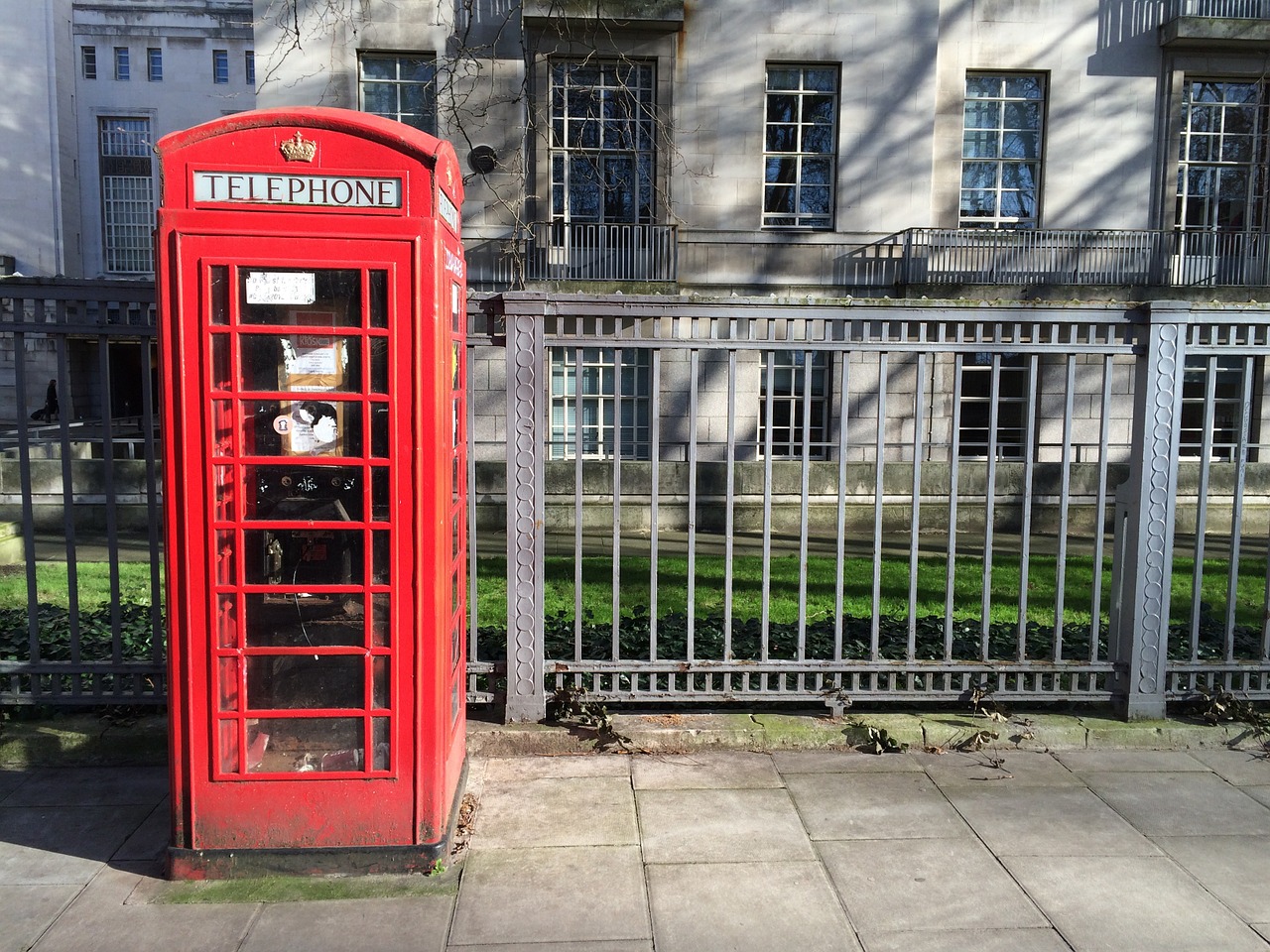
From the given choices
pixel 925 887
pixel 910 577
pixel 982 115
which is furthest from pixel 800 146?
pixel 925 887

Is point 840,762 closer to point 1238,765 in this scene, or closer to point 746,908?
point 746,908

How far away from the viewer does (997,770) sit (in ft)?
16.0

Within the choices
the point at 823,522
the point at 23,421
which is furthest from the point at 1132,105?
the point at 23,421

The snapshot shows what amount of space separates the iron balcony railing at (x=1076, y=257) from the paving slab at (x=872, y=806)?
13.5 m

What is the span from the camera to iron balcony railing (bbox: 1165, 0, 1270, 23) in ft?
57.1

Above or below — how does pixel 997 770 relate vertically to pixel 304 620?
below

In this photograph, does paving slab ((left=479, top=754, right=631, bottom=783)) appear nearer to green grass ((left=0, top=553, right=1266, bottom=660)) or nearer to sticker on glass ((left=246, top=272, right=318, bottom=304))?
→ green grass ((left=0, top=553, right=1266, bottom=660))

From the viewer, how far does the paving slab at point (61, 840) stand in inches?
151

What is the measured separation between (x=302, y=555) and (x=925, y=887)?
110 inches

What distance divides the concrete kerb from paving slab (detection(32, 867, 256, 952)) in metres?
1.38

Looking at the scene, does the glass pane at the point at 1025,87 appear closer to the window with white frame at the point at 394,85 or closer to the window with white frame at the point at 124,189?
the window with white frame at the point at 394,85

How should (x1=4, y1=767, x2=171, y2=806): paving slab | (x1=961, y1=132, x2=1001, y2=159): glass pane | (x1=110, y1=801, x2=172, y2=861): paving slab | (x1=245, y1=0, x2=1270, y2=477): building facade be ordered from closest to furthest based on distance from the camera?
(x1=110, y1=801, x2=172, y2=861): paving slab < (x1=4, y1=767, x2=171, y2=806): paving slab < (x1=245, y1=0, x2=1270, y2=477): building facade < (x1=961, y1=132, x2=1001, y2=159): glass pane

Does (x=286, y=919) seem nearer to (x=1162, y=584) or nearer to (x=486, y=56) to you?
(x=1162, y=584)

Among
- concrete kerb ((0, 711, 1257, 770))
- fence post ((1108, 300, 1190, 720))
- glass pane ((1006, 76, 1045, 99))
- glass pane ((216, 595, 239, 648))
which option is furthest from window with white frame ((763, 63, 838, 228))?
glass pane ((216, 595, 239, 648))
